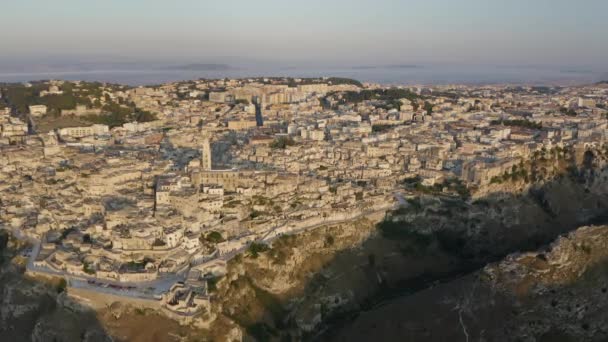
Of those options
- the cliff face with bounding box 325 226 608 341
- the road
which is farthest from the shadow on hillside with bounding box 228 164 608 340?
the road

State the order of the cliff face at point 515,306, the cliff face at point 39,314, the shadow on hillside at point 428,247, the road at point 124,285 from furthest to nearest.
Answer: the shadow on hillside at point 428,247 < the cliff face at point 515,306 < the road at point 124,285 < the cliff face at point 39,314

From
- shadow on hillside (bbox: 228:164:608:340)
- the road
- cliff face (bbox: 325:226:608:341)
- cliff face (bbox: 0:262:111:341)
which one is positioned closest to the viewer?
cliff face (bbox: 0:262:111:341)

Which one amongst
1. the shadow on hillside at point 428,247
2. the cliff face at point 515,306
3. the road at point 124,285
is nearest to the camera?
the road at point 124,285

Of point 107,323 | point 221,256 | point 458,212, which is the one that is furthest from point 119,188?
point 458,212

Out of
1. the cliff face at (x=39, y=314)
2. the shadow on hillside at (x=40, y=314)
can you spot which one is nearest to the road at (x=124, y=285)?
the shadow on hillside at (x=40, y=314)

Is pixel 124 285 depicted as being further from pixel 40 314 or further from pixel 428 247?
pixel 428 247

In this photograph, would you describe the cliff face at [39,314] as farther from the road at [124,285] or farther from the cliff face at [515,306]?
the cliff face at [515,306]

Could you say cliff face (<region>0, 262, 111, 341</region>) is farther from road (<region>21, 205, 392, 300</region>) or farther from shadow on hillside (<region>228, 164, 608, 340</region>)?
shadow on hillside (<region>228, 164, 608, 340</region>)

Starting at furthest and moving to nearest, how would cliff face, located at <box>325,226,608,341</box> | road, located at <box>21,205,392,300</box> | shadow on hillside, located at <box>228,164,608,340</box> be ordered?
1. shadow on hillside, located at <box>228,164,608,340</box>
2. cliff face, located at <box>325,226,608,341</box>
3. road, located at <box>21,205,392,300</box>

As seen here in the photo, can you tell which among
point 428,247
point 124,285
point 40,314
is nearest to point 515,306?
point 428,247
